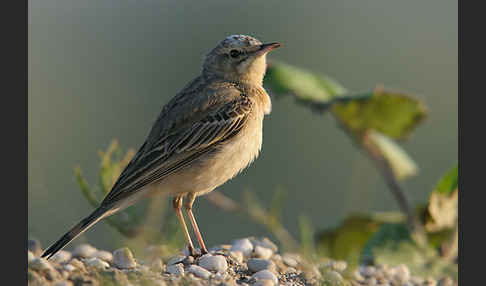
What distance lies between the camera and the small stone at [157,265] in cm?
622

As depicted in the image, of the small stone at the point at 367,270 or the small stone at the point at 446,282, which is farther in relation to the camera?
the small stone at the point at 367,270

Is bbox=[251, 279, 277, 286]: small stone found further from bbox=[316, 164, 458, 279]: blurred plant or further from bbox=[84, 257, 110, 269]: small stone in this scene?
bbox=[316, 164, 458, 279]: blurred plant

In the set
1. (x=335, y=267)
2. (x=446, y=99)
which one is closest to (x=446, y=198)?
(x=335, y=267)

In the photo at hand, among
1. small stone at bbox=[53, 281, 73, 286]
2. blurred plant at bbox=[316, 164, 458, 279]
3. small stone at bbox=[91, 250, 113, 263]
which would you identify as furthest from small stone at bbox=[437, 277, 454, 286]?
small stone at bbox=[53, 281, 73, 286]

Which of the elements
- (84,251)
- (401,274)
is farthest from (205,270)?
(401,274)

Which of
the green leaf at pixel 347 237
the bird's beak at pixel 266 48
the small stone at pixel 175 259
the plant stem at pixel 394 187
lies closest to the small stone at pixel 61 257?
the small stone at pixel 175 259

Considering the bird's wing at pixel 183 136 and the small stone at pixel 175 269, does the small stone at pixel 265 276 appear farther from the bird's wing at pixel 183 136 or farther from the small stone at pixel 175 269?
the bird's wing at pixel 183 136

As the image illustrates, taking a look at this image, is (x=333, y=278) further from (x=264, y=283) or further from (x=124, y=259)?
(x=124, y=259)

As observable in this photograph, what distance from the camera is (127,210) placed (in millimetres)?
7734

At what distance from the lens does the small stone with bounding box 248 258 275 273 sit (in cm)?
673

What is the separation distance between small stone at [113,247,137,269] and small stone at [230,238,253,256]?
1.46m

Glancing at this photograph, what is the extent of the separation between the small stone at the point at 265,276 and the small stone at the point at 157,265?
2.73ft

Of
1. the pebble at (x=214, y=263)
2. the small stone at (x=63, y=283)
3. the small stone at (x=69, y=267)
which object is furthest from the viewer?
the pebble at (x=214, y=263)

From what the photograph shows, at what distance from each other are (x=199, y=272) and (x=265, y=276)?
23.9 inches
